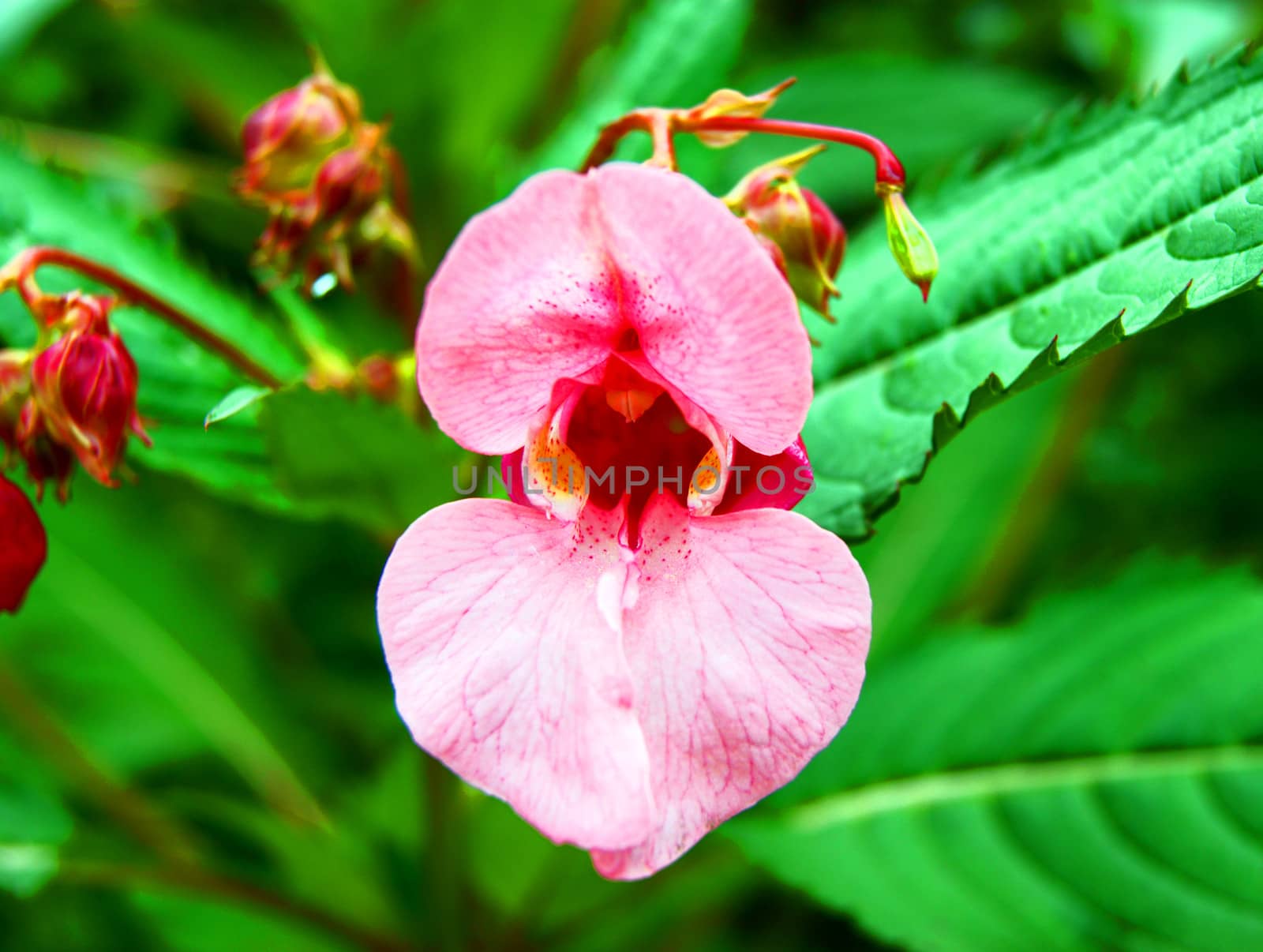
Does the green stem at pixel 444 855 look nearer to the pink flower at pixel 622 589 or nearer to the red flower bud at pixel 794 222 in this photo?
the pink flower at pixel 622 589

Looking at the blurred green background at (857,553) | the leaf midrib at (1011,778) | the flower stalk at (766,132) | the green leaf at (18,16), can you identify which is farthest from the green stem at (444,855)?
the green leaf at (18,16)

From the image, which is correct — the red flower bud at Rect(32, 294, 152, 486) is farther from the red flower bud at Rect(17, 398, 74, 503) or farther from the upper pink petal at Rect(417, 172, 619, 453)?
the upper pink petal at Rect(417, 172, 619, 453)

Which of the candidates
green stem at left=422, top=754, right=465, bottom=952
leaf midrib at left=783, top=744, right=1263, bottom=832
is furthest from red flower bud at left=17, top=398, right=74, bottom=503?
leaf midrib at left=783, top=744, right=1263, bottom=832

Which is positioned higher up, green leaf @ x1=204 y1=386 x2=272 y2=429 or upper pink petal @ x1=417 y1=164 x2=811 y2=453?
upper pink petal @ x1=417 y1=164 x2=811 y2=453

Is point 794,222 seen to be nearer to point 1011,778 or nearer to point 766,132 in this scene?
point 766,132

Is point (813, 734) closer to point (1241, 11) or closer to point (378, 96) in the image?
point (378, 96)

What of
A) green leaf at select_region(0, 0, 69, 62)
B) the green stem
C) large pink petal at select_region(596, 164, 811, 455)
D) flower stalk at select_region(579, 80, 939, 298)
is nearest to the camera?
large pink petal at select_region(596, 164, 811, 455)
